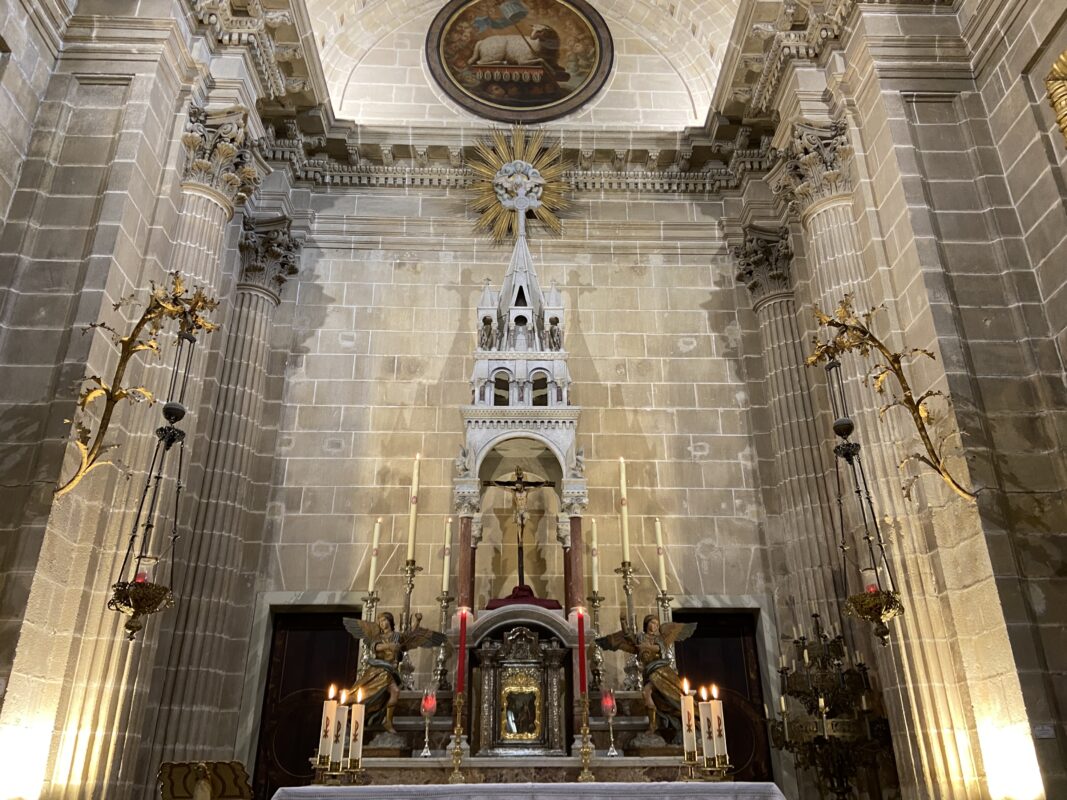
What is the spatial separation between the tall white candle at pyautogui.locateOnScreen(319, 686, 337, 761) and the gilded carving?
20.9 feet

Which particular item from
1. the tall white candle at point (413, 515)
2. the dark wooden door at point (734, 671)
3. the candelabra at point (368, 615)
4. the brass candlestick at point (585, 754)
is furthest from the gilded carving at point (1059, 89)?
the candelabra at point (368, 615)

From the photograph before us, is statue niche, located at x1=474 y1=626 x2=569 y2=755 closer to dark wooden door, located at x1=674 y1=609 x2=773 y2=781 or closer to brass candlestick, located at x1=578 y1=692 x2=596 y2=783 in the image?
brass candlestick, located at x1=578 y1=692 x2=596 y2=783

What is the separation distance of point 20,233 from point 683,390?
7.06 meters

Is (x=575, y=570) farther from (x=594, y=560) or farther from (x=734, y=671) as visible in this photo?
(x=734, y=671)

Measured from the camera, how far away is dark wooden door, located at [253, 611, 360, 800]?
866cm

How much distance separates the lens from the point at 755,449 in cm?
1013

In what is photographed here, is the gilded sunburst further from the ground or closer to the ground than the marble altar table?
further from the ground

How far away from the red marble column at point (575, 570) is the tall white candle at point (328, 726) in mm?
2864

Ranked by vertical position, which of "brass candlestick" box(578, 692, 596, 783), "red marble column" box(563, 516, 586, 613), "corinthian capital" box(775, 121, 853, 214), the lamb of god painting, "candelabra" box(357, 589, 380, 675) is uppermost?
the lamb of god painting

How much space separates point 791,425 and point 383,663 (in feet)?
17.3

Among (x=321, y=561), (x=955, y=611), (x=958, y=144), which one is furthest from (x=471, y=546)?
(x=958, y=144)

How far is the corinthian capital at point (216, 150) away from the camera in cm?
840

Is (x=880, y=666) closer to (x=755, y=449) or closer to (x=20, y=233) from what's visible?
(x=755, y=449)

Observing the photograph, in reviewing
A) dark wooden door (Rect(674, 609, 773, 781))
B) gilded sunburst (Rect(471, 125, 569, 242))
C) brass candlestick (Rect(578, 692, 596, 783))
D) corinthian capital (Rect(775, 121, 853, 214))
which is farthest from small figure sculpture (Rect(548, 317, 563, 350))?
brass candlestick (Rect(578, 692, 596, 783))
